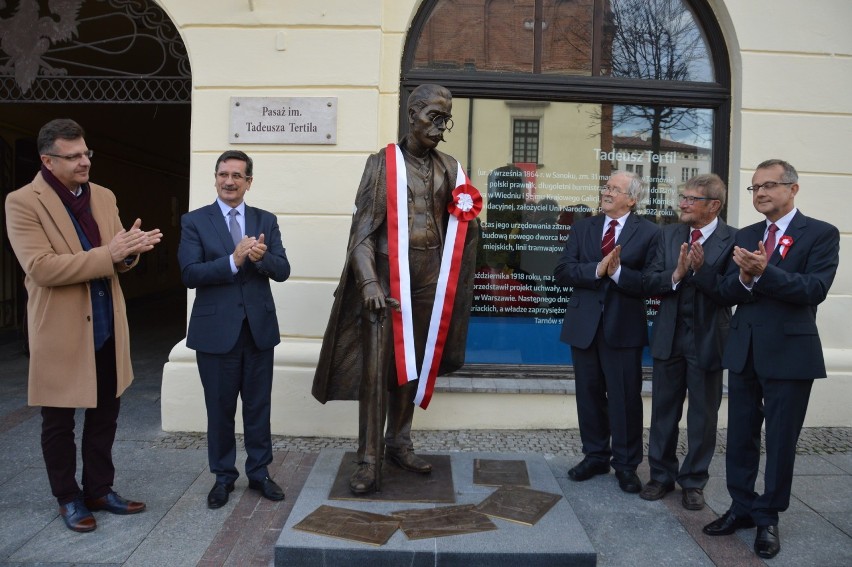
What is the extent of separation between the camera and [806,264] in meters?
3.49

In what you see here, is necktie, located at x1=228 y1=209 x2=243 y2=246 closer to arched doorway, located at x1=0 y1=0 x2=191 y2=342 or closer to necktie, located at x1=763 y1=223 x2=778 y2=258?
arched doorway, located at x1=0 y1=0 x2=191 y2=342

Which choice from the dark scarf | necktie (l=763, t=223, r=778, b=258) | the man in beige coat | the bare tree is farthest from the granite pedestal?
the bare tree

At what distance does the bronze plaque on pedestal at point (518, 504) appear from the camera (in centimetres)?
358

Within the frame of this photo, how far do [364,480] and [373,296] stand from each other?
1013 millimetres

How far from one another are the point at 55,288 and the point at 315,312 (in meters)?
2.23

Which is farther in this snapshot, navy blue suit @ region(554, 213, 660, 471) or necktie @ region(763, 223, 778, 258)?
navy blue suit @ region(554, 213, 660, 471)

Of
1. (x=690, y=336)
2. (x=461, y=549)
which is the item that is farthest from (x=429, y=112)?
(x=461, y=549)

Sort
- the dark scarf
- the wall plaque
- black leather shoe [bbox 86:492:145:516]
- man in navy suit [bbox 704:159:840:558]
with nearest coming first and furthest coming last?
man in navy suit [bbox 704:159:840:558]
the dark scarf
black leather shoe [bbox 86:492:145:516]
the wall plaque

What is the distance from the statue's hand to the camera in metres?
3.71

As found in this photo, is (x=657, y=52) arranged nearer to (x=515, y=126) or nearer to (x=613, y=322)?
(x=515, y=126)

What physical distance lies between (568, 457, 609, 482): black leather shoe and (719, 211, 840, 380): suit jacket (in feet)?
4.23

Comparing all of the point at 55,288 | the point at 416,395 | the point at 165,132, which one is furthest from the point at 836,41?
the point at 165,132

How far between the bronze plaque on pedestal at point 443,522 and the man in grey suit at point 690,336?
1.24m

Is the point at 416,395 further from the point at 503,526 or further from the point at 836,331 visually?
the point at 836,331
